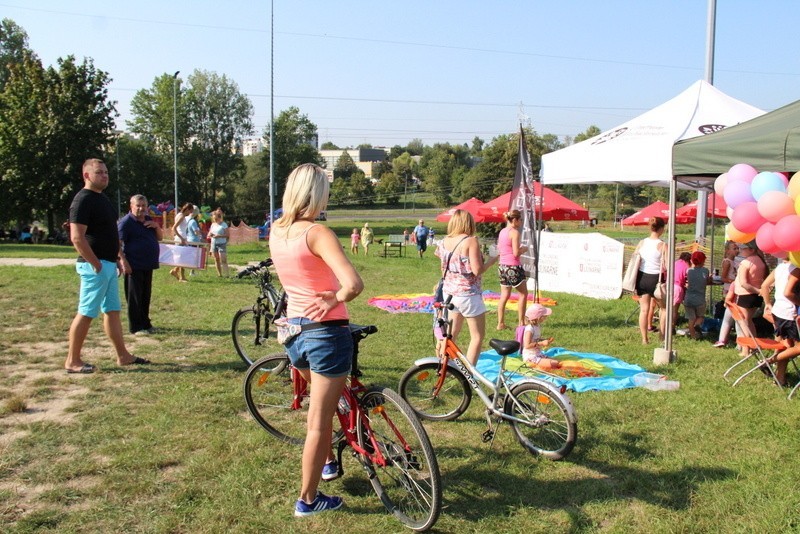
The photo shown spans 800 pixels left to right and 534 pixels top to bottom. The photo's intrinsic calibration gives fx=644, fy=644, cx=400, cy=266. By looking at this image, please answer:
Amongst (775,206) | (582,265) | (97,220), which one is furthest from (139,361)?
(582,265)

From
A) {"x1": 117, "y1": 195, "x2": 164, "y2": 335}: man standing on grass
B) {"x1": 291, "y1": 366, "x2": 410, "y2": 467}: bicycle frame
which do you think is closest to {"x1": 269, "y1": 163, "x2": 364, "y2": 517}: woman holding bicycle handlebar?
{"x1": 291, "y1": 366, "x2": 410, "y2": 467}: bicycle frame

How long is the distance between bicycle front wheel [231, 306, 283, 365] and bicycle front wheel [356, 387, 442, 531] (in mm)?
3126

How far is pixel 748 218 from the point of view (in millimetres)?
5574

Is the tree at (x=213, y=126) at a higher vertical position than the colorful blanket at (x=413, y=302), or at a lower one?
higher

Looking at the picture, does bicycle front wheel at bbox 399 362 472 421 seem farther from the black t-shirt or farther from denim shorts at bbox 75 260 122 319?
the black t-shirt

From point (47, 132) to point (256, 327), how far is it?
3781cm

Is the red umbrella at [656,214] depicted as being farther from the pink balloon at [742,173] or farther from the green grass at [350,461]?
the green grass at [350,461]

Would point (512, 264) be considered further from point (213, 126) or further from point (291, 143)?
point (291, 143)

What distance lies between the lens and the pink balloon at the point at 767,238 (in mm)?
5150

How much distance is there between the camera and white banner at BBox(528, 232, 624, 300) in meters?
13.0

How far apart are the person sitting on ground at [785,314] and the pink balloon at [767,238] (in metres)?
1.17

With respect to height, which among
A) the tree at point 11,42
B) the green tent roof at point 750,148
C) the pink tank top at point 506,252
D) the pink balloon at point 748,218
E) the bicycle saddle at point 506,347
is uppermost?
the tree at point 11,42

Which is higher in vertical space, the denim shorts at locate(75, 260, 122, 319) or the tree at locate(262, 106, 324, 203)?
the tree at locate(262, 106, 324, 203)

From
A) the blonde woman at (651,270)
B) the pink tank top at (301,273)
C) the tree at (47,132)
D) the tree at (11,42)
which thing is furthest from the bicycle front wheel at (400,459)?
the tree at (11,42)
